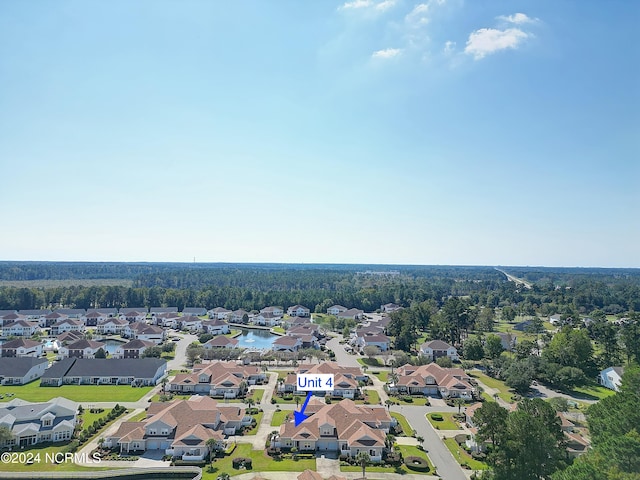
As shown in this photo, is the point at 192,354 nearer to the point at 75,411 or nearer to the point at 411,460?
the point at 75,411

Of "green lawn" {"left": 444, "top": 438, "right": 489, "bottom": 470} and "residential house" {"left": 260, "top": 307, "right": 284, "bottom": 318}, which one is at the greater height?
"residential house" {"left": 260, "top": 307, "right": 284, "bottom": 318}

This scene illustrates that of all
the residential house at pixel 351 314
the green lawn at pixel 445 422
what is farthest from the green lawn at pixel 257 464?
the residential house at pixel 351 314

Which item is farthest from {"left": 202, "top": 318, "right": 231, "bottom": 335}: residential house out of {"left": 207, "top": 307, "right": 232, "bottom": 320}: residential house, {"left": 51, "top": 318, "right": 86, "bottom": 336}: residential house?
{"left": 51, "top": 318, "right": 86, "bottom": 336}: residential house

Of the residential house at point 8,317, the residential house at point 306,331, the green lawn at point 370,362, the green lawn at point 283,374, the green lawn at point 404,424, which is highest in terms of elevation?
the residential house at point 8,317

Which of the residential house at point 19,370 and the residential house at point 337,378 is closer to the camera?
the residential house at point 337,378

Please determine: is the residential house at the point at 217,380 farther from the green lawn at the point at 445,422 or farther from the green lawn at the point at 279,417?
the green lawn at the point at 445,422

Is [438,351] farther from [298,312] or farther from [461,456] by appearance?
[298,312]

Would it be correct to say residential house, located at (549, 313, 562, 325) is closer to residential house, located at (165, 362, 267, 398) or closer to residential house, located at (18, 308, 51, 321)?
residential house, located at (165, 362, 267, 398)
